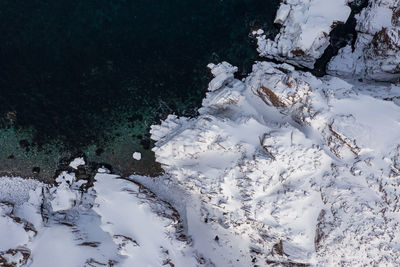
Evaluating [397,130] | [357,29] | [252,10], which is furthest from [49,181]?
[357,29]

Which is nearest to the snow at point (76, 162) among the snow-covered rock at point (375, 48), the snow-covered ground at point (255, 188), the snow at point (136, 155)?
the snow-covered ground at point (255, 188)

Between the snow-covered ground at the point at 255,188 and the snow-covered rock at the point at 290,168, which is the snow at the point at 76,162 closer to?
the snow-covered ground at the point at 255,188

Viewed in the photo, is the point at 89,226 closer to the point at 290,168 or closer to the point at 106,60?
the point at 106,60

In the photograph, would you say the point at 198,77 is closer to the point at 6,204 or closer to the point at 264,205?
the point at 264,205

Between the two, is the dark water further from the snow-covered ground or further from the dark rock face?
the dark rock face

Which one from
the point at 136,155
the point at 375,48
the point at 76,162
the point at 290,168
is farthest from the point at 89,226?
the point at 375,48

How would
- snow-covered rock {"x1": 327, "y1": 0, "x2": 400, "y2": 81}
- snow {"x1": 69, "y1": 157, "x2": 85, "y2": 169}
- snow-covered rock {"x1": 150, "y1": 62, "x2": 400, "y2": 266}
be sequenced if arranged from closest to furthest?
1. snow-covered rock {"x1": 150, "y1": 62, "x2": 400, "y2": 266}
2. snow-covered rock {"x1": 327, "y1": 0, "x2": 400, "y2": 81}
3. snow {"x1": 69, "y1": 157, "x2": 85, "y2": 169}

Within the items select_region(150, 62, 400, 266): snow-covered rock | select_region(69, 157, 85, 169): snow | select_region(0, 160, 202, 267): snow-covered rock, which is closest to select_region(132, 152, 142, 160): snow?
select_region(150, 62, 400, 266): snow-covered rock
